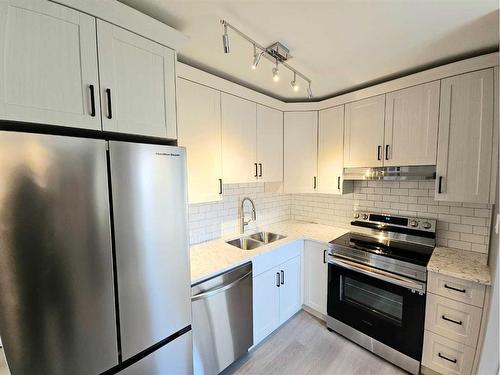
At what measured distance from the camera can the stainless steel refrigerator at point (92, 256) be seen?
85cm

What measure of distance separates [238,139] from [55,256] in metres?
1.63

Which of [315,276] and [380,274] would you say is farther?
[315,276]

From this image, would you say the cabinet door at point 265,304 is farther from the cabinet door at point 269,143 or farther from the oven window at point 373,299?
the cabinet door at point 269,143

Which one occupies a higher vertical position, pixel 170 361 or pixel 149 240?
pixel 149 240

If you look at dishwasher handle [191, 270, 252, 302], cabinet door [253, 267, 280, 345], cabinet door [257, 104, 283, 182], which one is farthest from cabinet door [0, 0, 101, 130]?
cabinet door [253, 267, 280, 345]

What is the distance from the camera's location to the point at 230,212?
8.32 feet

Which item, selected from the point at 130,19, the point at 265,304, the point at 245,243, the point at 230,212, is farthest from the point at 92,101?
the point at 265,304

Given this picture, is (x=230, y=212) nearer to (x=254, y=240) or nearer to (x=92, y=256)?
(x=254, y=240)

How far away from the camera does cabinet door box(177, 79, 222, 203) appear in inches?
68.3

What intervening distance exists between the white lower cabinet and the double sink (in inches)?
11.3

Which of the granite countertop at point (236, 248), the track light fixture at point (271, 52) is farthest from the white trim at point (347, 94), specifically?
the granite countertop at point (236, 248)

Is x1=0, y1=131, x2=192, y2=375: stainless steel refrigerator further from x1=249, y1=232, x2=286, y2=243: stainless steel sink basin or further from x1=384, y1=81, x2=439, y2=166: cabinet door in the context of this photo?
x1=384, y1=81, x2=439, y2=166: cabinet door

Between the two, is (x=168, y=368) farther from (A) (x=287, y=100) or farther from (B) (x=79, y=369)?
(A) (x=287, y=100)

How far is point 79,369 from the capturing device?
3.33 feet
